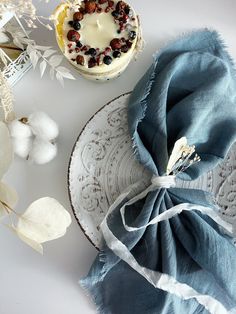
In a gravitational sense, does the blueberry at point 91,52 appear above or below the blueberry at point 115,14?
below

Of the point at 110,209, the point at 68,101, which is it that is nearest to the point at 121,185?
the point at 110,209

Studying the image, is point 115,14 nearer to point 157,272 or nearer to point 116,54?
point 116,54

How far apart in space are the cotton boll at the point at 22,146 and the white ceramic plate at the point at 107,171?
6 cm

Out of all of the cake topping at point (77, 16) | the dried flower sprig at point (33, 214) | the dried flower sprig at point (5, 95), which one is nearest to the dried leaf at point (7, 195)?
the dried flower sprig at point (33, 214)

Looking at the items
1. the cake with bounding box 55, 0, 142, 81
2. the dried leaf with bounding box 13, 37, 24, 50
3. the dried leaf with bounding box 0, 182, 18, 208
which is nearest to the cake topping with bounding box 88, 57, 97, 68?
the cake with bounding box 55, 0, 142, 81

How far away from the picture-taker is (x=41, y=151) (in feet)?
1.94

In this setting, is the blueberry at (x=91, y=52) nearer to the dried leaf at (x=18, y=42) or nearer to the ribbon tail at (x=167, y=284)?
the dried leaf at (x=18, y=42)

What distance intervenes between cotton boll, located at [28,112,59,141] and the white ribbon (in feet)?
0.41

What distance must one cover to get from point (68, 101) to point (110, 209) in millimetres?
172

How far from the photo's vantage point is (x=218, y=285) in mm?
545

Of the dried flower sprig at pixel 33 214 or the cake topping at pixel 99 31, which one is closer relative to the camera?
the dried flower sprig at pixel 33 214

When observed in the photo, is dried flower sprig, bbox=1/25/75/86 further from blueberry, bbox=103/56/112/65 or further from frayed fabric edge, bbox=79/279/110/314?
frayed fabric edge, bbox=79/279/110/314

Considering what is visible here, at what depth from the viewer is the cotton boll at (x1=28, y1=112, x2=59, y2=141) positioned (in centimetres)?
58

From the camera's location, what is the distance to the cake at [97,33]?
0.57 meters
